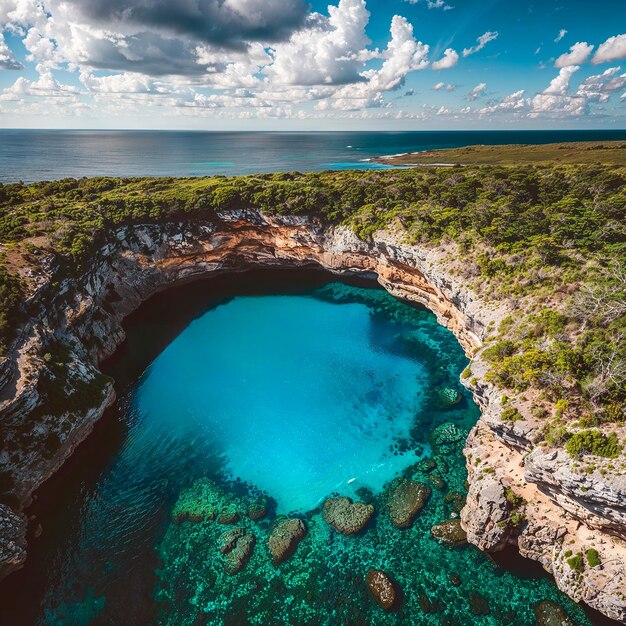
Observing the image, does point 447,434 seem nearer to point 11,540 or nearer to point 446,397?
point 446,397

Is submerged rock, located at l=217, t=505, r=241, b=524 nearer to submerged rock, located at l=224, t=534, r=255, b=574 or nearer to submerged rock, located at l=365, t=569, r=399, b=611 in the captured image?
submerged rock, located at l=224, t=534, r=255, b=574

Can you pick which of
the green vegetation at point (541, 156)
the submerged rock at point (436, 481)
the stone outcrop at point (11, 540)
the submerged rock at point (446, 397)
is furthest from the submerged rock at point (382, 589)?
the green vegetation at point (541, 156)

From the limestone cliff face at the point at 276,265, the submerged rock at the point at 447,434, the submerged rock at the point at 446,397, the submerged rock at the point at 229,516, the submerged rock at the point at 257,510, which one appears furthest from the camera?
the submerged rock at the point at 446,397

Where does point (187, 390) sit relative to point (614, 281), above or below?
below

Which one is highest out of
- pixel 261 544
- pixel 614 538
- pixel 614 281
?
pixel 614 281

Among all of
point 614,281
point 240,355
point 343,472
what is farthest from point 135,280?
point 614,281

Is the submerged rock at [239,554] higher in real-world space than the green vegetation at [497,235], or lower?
lower

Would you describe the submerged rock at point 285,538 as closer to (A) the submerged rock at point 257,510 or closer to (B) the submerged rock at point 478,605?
(A) the submerged rock at point 257,510

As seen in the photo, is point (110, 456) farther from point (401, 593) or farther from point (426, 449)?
point (426, 449)
